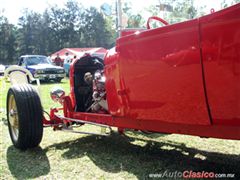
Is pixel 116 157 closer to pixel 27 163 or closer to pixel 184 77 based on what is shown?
pixel 27 163

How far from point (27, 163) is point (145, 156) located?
52.1 inches

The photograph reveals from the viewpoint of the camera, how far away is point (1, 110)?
784 cm

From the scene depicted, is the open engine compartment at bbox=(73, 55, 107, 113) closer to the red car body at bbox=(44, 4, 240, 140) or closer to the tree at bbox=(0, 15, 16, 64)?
the red car body at bbox=(44, 4, 240, 140)

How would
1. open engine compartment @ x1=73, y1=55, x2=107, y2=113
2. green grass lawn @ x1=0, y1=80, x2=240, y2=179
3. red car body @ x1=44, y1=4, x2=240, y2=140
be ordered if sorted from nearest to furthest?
red car body @ x1=44, y1=4, x2=240, y2=140 → green grass lawn @ x1=0, y1=80, x2=240, y2=179 → open engine compartment @ x1=73, y1=55, x2=107, y2=113

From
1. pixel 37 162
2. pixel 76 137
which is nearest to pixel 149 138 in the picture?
pixel 76 137

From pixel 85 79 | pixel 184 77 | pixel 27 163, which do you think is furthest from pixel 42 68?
pixel 184 77

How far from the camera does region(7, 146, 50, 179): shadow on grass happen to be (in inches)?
145

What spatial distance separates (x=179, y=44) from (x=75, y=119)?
2209mm

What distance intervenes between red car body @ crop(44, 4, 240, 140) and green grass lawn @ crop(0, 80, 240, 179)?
46 cm

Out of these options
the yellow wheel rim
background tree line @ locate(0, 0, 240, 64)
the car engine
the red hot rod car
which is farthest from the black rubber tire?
background tree line @ locate(0, 0, 240, 64)

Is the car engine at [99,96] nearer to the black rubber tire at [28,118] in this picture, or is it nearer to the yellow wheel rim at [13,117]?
the black rubber tire at [28,118]

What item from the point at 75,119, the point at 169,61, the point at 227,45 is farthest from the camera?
the point at 75,119

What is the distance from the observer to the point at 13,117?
4711 millimetres

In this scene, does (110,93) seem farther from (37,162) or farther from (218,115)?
(218,115)
